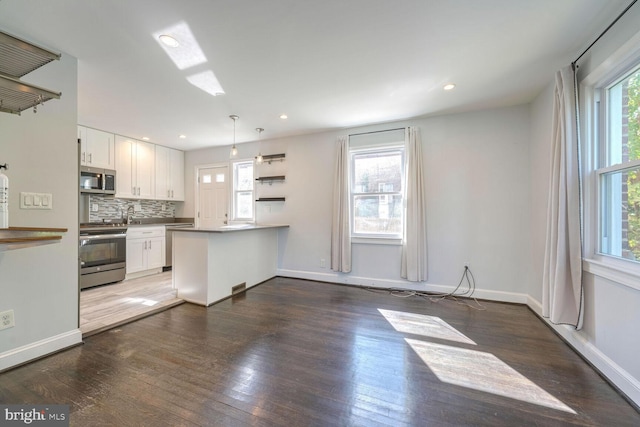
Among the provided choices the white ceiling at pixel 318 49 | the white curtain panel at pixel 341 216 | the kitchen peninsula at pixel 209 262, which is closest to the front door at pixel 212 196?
the kitchen peninsula at pixel 209 262

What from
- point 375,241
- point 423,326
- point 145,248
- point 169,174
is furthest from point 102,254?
point 423,326

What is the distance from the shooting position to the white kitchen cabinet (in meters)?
4.32

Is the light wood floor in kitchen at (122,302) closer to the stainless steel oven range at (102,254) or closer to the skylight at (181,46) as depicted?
the stainless steel oven range at (102,254)

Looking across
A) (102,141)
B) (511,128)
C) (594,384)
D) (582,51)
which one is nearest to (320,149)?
(511,128)

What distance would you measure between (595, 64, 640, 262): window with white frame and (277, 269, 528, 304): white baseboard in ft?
5.01

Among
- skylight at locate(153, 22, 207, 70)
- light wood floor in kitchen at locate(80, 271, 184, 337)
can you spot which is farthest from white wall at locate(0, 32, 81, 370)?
skylight at locate(153, 22, 207, 70)

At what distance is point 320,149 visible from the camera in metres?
4.37

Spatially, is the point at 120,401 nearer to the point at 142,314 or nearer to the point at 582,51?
the point at 142,314

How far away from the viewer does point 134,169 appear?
4676 mm

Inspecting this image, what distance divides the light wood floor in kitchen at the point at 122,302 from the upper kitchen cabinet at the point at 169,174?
187 cm

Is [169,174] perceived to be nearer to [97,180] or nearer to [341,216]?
[97,180]

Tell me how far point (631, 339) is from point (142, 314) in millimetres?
4226

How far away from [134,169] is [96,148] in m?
0.65

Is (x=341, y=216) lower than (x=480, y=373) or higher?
higher
